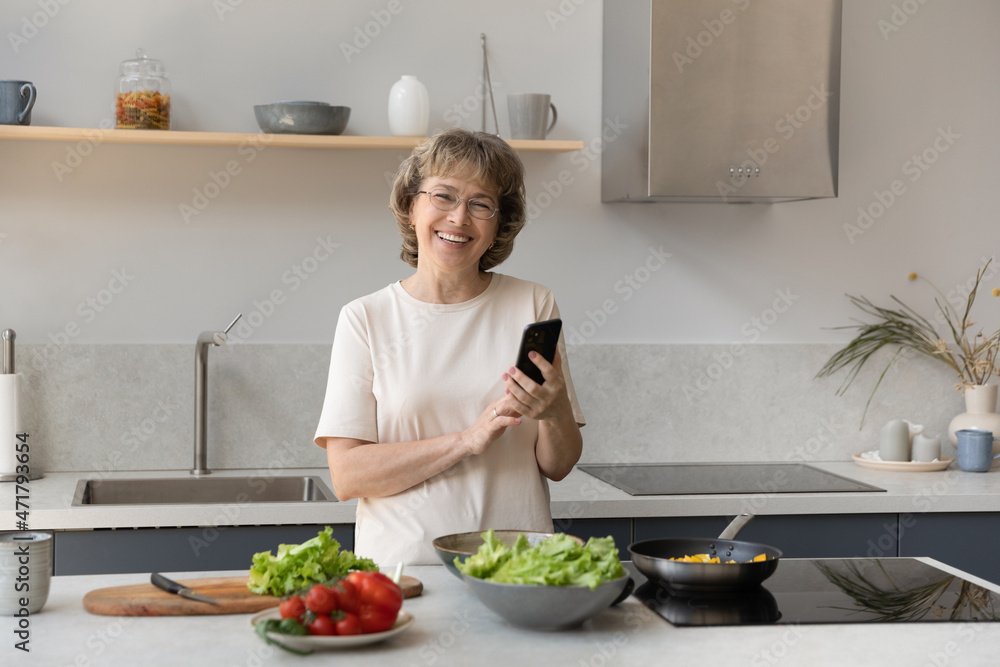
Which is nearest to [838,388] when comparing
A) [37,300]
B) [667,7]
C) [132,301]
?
[667,7]

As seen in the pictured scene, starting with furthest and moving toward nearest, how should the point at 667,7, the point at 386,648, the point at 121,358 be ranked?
the point at 121,358
the point at 667,7
the point at 386,648

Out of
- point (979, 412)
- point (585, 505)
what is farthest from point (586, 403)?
point (979, 412)

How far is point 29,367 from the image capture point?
2.75m

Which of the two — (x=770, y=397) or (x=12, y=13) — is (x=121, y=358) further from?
(x=770, y=397)

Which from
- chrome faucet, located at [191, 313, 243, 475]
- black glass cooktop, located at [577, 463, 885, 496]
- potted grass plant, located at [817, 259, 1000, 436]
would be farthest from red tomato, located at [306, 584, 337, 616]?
potted grass plant, located at [817, 259, 1000, 436]

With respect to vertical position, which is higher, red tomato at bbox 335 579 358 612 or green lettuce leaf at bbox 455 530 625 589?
green lettuce leaf at bbox 455 530 625 589

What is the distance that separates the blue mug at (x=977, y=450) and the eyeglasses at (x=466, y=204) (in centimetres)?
185

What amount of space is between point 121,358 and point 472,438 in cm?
153

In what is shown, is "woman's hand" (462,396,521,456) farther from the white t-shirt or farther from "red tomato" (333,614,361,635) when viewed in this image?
"red tomato" (333,614,361,635)

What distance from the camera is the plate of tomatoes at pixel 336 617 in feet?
3.87

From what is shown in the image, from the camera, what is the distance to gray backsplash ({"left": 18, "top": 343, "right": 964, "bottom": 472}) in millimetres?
2781

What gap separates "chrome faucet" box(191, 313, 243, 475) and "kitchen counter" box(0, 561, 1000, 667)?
1355 mm

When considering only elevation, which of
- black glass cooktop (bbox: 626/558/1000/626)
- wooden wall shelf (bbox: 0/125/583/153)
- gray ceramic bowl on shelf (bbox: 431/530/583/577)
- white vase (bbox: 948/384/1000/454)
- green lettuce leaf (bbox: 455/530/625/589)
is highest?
wooden wall shelf (bbox: 0/125/583/153)

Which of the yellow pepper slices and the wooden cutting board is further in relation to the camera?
the yellow pepper slices
